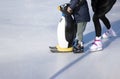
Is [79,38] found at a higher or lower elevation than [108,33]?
higher

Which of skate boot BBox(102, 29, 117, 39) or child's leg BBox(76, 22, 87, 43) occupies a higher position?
child's leg BBox(76, 22, 87, 43)

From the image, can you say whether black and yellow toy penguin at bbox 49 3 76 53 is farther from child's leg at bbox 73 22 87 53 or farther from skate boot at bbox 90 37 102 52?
skate boot at bbox 90 37 102 52

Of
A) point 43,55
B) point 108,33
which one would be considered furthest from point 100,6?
point 43,55

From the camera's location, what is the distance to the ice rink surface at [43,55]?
4223mm

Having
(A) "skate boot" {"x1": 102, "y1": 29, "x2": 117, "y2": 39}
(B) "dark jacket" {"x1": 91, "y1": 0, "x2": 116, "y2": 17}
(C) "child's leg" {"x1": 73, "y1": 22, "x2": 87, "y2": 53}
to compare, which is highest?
(B) "dark jacket" {"x1": 91, "y1": 0, "x2": 116, "y2": 17}

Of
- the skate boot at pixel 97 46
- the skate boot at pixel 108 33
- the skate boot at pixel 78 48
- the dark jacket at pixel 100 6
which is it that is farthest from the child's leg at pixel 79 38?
the skate boot at pixel 108 33

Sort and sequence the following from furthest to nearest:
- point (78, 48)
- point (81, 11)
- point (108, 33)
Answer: point (108, 33)
point (78, 48)
point (81, 11)

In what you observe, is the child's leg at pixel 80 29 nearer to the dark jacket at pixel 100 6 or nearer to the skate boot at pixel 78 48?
the skate boot at pixel 78 48

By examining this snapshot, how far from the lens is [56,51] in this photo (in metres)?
4.99

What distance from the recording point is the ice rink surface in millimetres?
4223

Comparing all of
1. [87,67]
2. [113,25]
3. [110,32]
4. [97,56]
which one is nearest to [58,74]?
[87,67]

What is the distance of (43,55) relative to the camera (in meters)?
4.85

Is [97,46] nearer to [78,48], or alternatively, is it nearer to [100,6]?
[78,48]

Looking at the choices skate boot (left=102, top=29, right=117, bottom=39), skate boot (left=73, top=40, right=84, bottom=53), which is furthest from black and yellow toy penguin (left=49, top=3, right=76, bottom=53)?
skate boot (left=102, top=29, right=117, bottom=39)
